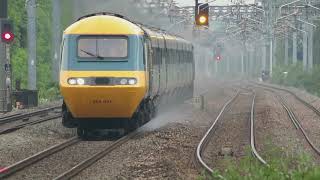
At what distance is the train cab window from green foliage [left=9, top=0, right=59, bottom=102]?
2061cm

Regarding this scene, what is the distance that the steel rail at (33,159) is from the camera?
13.0 meters

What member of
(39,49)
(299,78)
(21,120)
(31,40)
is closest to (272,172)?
(21,120)

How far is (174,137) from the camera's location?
65.0 ft

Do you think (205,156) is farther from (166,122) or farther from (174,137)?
(166,122)

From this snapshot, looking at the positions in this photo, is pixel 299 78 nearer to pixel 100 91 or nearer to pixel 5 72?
pixel 5 72

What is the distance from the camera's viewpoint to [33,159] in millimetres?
14734

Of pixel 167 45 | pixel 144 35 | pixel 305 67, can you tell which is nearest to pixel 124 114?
pixel 144 35

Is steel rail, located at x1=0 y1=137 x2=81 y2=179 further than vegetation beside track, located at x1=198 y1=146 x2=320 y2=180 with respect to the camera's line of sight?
Yes

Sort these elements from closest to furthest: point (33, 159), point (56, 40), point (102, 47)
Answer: point (33, 159) < point (102, 47) < point (56, 40)

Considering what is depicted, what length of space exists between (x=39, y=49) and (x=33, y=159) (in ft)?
128

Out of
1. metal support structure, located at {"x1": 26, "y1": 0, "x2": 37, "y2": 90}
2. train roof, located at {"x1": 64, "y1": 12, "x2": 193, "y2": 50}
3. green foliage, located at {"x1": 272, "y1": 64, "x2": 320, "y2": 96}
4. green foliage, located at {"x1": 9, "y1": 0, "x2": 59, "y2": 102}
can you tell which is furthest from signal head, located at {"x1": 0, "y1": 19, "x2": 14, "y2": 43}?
green foliage, located at {"x1": 272, "y1": 64, "x2": 320, "y2": 96}

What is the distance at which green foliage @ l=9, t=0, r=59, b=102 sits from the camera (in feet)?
143

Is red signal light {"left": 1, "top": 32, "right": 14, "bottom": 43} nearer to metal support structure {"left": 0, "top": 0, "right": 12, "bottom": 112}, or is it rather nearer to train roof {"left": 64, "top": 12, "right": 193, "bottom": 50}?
metal support structure {"left": 0, "top": 0, "right": 12, "bottom": 112}

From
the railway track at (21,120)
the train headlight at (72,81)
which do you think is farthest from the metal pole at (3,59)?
the train headlight at (72,81)
